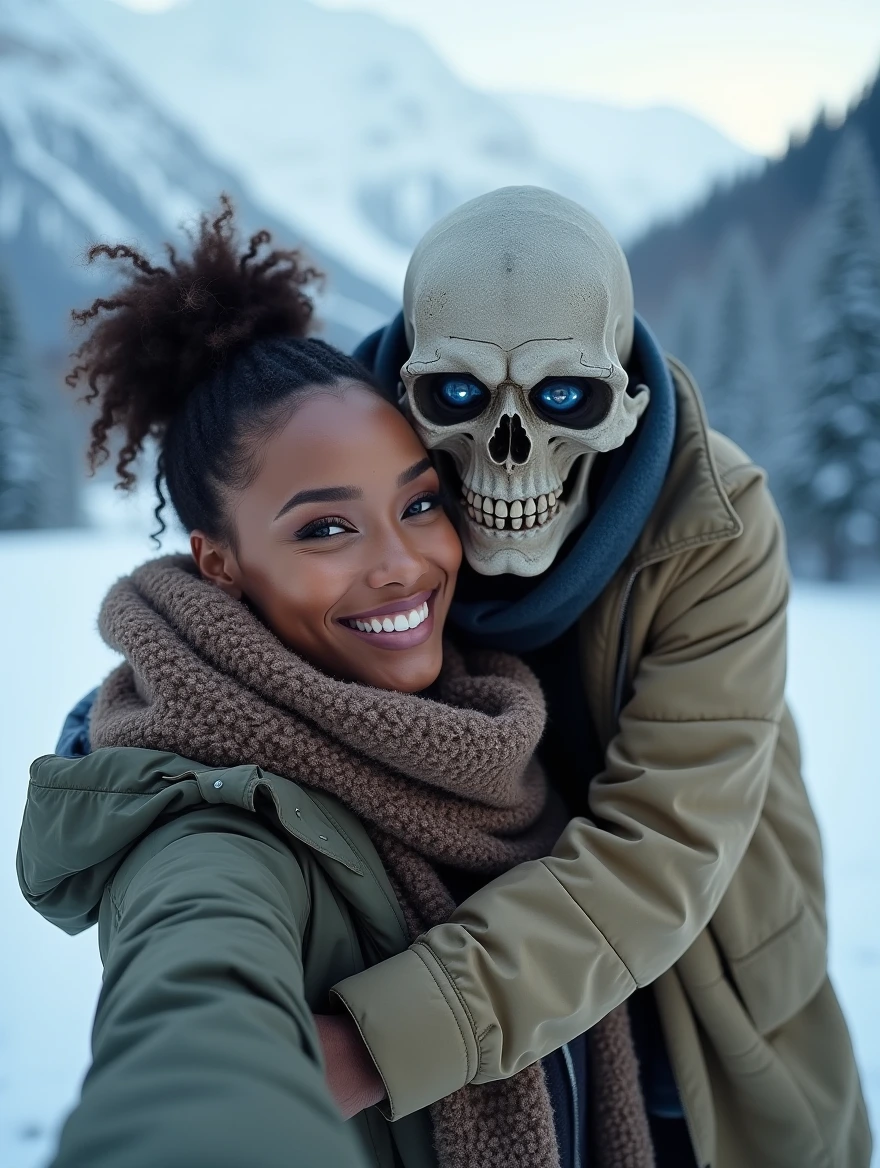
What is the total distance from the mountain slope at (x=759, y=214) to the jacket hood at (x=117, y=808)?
14056mm

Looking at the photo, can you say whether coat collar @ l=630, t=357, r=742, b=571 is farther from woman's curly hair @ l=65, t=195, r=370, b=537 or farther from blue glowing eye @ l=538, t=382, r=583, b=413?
woman's curly hair @ l=65, t=195, r=370, b=537

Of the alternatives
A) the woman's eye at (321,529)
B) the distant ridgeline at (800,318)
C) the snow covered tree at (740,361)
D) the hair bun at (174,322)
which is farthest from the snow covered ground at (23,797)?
the snow covered tree at (740,361)

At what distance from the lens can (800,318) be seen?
12.3 metres

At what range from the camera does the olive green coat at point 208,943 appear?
0.61m

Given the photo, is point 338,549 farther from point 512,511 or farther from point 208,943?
point 208,943

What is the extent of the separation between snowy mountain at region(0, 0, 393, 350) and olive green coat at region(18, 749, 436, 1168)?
1239 cm

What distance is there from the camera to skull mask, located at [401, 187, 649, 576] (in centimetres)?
143

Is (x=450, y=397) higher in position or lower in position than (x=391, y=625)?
higher

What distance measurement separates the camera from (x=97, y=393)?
175 cm

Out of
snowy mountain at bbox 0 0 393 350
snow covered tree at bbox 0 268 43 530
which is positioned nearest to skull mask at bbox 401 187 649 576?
snowy mountain at bbox 0 0 393 350

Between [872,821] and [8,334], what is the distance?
42.4 feet

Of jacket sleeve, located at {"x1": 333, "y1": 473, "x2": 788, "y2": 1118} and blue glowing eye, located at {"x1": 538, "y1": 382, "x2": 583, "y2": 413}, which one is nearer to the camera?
jacket sleeve, located at {"x1": 333, "y1": 473, "x2": 788, "y2": 1118}

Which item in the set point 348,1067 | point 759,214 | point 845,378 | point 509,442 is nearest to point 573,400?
point 509,442

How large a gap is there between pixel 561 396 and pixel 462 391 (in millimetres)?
192
